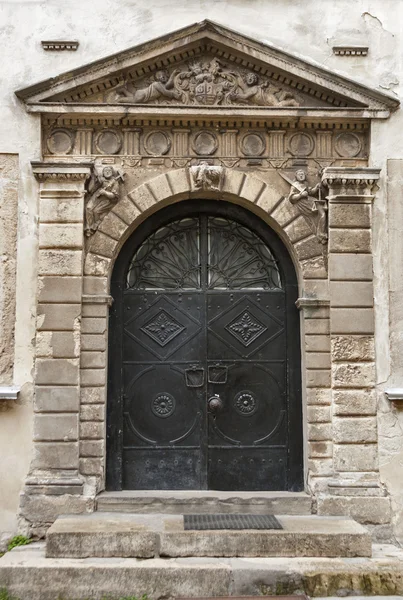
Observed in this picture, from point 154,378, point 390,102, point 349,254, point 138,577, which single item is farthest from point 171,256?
point 138,577

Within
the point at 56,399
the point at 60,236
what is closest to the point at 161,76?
the point at 60,236

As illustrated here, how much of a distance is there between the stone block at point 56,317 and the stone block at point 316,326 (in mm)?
2348

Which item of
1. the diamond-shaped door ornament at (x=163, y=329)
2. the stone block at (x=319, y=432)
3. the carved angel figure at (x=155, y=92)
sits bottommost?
the stone block at (x=319, y=432)

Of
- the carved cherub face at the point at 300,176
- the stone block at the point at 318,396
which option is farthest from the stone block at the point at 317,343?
the carved cherub face at the point at 300,176

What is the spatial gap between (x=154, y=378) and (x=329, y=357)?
184cm

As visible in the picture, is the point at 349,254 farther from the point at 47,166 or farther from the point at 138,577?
the point at 138,577

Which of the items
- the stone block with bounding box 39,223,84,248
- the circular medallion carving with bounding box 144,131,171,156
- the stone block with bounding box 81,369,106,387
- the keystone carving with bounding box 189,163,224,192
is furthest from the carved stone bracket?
the stone block with bounding box 81,369,106,387

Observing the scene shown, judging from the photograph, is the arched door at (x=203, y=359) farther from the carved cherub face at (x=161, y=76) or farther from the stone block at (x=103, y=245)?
the carved cherub face at (x=161, y=76)

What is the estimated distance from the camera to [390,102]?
668cm

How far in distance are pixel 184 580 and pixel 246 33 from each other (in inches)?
212

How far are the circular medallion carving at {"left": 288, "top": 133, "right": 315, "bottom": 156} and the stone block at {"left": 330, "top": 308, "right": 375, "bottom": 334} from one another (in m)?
1.74

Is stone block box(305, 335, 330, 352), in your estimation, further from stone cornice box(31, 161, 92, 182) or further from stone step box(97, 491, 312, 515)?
stone cornice box(31, 161, 92, 182)

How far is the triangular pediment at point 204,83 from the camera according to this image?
6.63m

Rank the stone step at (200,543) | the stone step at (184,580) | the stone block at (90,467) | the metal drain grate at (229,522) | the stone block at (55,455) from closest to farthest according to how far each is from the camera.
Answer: the stone step at (184,580) < the stone step at (200,543) < the metal drain grate at (229,522) < the stone block at (55,455) < the stone block at (90,467)
